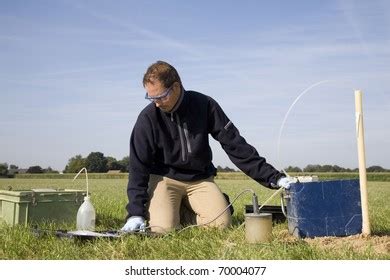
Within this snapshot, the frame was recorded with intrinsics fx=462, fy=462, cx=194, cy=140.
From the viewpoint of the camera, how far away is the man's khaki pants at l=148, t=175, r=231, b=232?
4.32 metres

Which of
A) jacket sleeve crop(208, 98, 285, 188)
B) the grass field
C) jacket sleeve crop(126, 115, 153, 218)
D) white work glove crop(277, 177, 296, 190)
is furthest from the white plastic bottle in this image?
white work glove crop(277, 177, 296, 190)

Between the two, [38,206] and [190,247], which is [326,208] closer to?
[190,247]

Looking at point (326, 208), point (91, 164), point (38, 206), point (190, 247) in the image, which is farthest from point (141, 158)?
point (91, 164)

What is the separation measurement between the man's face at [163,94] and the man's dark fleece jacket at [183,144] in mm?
102

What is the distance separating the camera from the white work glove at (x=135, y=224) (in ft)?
12.8

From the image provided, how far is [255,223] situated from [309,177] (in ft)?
2.06

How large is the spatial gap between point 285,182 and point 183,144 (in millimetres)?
1081

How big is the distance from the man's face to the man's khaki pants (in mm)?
783

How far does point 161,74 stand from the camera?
13.2ft

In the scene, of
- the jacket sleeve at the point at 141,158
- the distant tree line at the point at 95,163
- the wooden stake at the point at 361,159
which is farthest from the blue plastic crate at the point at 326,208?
the distant tree line at the point at 95,163

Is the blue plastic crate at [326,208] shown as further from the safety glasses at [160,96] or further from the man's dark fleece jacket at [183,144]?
the safety glasses at [160,96]
